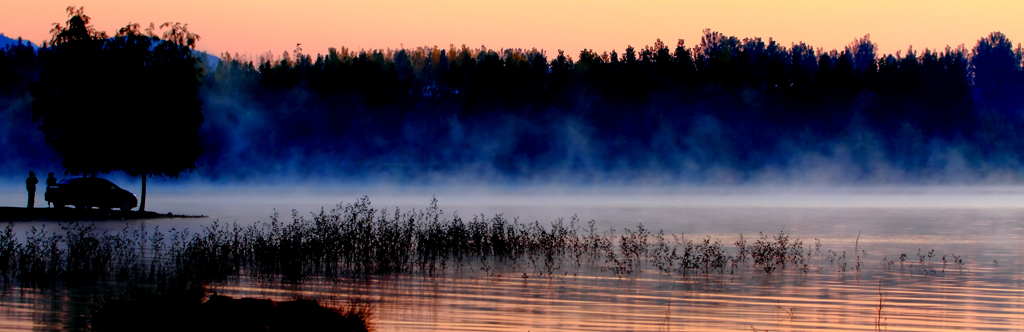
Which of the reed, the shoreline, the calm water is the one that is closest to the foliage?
the shoreline

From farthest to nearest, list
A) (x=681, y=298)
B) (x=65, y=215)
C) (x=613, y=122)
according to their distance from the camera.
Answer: (x=613, y=122) < (x=65, y=215) < (x=681, y=298)

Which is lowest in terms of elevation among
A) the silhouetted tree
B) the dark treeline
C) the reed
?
the reed

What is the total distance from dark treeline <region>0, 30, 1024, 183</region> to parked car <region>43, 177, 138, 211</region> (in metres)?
71.7

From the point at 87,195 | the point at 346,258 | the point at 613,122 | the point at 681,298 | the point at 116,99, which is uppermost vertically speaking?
Answer: the point at 613,122

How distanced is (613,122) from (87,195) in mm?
82249

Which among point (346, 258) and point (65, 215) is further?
point (65, 215)

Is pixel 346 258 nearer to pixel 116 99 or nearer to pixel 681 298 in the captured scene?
pixel 681 298

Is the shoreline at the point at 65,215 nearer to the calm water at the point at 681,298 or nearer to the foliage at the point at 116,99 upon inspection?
the foliage at the point at 116,99

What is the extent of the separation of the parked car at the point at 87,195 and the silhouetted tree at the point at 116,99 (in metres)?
0.88

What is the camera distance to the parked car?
129ft

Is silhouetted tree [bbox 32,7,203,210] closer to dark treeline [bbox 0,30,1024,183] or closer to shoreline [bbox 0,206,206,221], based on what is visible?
shoreline [bbox 0,206,206,221]

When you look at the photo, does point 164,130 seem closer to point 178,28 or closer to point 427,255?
Answer: point 178,28

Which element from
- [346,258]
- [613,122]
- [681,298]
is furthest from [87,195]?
[613,122]

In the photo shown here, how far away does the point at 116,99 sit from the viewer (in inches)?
1610
